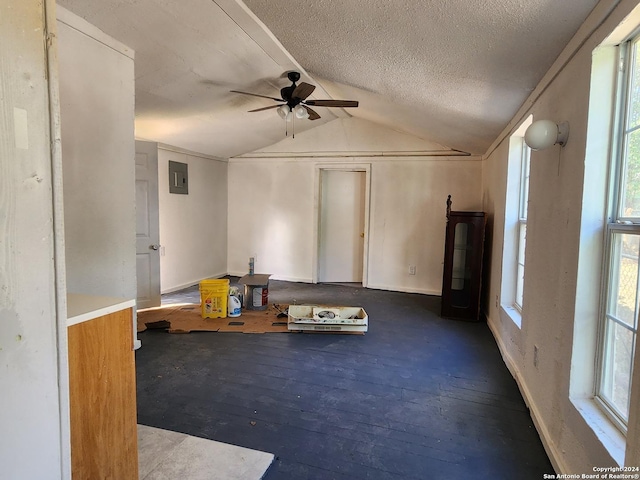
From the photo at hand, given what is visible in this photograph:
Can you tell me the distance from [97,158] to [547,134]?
2.88 meters

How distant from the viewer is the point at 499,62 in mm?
2029

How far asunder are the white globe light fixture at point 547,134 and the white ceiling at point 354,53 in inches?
15.1

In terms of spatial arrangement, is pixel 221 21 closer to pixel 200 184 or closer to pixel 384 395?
pixel 384 395

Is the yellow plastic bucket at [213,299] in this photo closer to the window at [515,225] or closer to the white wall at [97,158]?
the white wall at [97,158]

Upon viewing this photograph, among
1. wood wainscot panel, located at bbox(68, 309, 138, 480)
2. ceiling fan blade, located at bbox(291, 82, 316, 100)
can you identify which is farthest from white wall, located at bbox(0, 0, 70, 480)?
ceiling fan blade, located at bbox(291, 82, 316, 100)

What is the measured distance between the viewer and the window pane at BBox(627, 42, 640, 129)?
1320mm

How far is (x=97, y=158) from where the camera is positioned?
254 centimetres

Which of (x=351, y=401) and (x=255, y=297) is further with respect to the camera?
(x=255, y=297)

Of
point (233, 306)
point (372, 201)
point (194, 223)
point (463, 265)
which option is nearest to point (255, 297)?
point (233, 306)

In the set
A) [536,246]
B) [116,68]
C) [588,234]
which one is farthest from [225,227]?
[588,234]

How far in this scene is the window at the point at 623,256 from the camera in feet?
4.31

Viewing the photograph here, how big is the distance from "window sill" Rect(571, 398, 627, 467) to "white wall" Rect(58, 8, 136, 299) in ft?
9.75

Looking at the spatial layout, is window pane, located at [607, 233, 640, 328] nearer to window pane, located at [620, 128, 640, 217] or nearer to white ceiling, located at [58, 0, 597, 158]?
window pane, located at [620, 128, 640, 217]

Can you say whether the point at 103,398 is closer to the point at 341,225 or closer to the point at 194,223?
the point at 194,223
